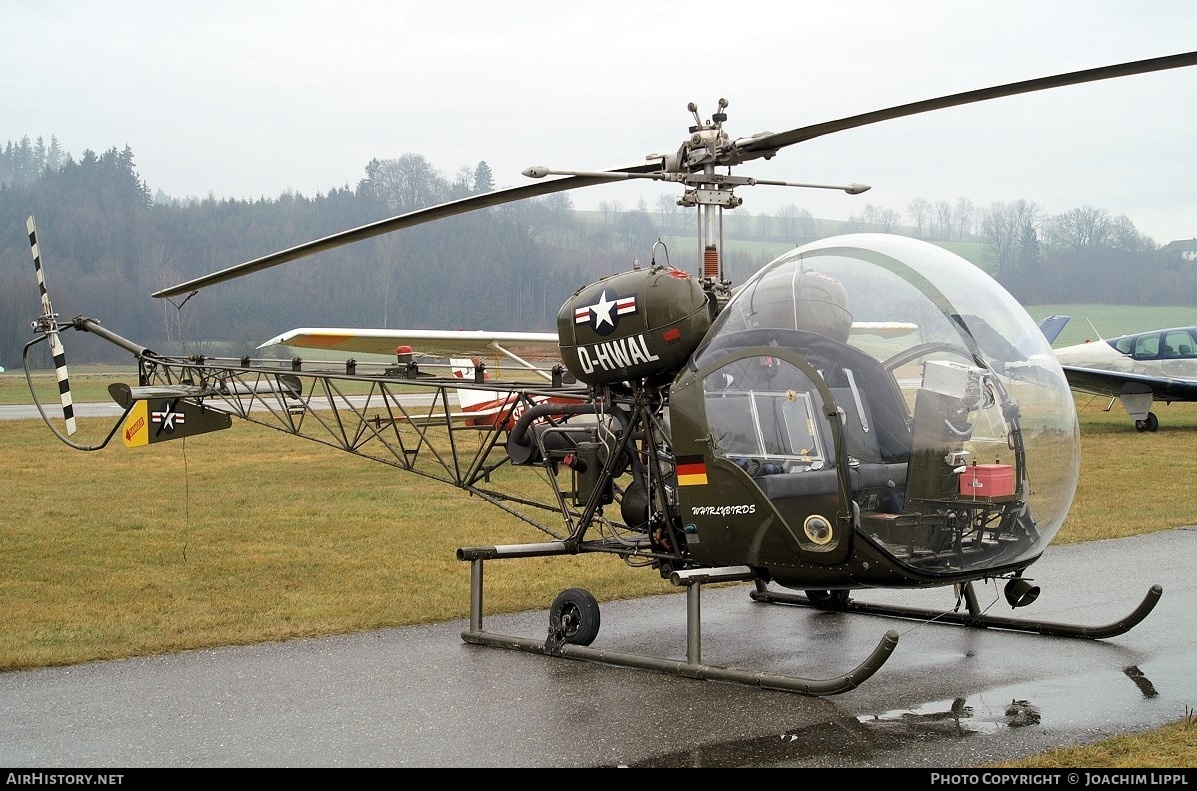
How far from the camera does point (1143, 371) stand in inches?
1035

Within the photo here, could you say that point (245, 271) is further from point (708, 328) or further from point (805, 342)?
point (805, 342)

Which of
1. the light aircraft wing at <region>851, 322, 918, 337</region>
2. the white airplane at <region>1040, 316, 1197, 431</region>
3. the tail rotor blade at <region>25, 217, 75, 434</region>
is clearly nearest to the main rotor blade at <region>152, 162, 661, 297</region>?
the light aircraft wing at <region>851, 322, 918, 337</region>

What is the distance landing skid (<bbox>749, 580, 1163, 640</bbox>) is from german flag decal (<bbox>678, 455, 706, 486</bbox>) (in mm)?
2090

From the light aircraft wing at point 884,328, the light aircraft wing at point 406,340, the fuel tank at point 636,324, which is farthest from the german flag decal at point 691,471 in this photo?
the light aircraft wing at point 406,340

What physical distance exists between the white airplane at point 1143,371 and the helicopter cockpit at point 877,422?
67.9ft

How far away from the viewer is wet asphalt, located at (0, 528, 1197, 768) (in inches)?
194

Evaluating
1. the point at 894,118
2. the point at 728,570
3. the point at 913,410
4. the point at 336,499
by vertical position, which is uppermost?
the point at 894,118

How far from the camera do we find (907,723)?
5.36 m

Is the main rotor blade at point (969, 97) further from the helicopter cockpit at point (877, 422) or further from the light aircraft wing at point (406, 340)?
the light aircraft wing at point (406, 340)

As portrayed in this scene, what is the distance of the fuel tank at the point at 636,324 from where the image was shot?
21.4ft

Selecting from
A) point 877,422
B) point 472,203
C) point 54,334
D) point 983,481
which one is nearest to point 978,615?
point 983,481

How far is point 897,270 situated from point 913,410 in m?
0.84

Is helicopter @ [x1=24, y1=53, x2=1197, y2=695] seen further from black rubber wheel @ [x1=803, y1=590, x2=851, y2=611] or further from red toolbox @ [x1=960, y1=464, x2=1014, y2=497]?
black rubber wheel @ [x1=803, y1=590, x2=851, y2=611]
